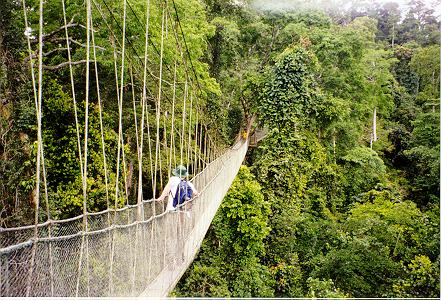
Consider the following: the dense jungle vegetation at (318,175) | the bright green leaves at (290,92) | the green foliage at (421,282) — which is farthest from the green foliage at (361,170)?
the green foliage at (421,282)

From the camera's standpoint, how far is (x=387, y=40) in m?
20.9

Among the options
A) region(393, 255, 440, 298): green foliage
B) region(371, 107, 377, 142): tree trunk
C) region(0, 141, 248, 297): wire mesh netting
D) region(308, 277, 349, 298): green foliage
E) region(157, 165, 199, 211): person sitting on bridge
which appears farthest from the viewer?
region(371, 107, 377, 142): tree trunk

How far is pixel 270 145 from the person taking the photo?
10344 millimetres

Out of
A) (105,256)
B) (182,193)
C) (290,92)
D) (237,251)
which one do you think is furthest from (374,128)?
(105,256)

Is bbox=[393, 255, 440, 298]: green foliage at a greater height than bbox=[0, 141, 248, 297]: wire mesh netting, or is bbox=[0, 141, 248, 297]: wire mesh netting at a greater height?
bbox=[0, 141, 248, 297]: wire mesh netting

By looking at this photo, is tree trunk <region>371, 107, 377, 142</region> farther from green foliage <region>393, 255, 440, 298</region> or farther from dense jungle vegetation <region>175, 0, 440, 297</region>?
green foliage <region>393, 255, 440, 298</region>

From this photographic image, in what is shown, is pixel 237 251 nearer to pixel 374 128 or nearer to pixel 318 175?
pixel 318 175

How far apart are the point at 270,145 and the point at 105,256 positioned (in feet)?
27.4

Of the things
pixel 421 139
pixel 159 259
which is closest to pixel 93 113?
pixel 159 259

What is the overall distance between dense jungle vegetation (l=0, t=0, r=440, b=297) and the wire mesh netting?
41 centimetres

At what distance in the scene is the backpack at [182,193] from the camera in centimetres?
303

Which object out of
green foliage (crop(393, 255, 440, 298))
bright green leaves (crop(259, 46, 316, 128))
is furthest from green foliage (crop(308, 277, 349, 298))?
bright green leaves (crop(259, 46, 316, 128))

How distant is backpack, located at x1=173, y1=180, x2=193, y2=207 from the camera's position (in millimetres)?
3029

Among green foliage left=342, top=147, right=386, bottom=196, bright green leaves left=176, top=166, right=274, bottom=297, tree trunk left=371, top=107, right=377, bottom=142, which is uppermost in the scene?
tree trunk left=371, top=107, right=377, bottom=142
